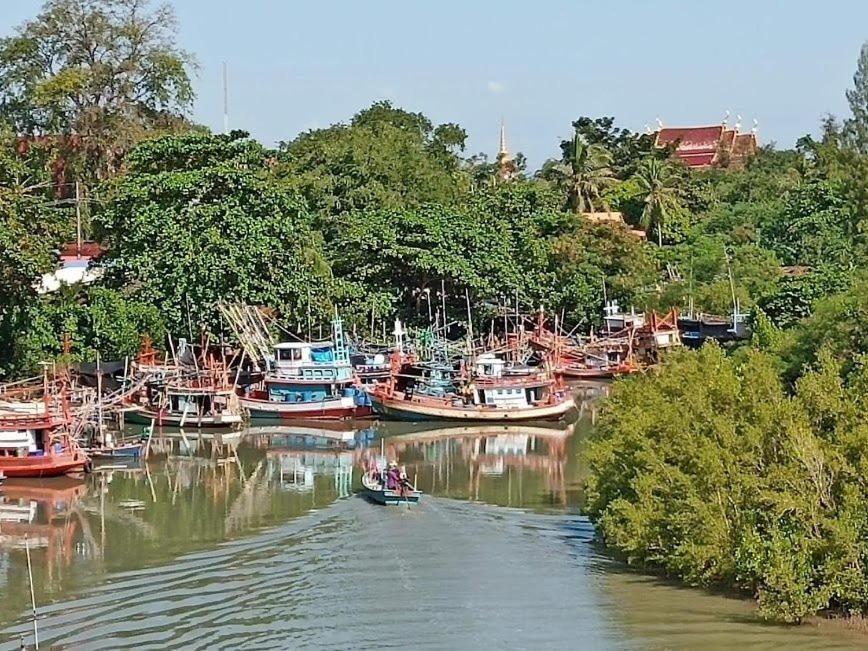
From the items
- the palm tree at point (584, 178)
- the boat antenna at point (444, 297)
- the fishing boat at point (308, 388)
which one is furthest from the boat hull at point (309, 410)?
the palm tree at point (584, 178)

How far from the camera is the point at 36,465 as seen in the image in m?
27.9

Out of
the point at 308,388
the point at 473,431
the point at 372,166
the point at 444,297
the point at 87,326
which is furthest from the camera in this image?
the point at 372,166

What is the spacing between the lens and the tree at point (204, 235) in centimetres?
4000

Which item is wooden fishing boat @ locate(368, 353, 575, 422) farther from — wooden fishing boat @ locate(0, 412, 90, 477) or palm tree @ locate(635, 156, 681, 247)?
palm tree @ locate(635, 156, 681, 247)

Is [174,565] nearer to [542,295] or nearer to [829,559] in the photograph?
[829,559]

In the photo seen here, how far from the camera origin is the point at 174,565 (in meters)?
21.1

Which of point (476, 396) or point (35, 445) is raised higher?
point (476, 396)

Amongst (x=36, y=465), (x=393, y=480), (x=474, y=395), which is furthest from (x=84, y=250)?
(x=393, y=480)

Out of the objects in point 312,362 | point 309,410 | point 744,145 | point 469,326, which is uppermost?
point 744,145

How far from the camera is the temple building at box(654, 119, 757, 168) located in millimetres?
77188

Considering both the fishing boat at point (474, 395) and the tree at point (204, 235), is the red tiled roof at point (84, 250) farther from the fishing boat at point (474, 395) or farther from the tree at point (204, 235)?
the fishing boat at point (474, 395)

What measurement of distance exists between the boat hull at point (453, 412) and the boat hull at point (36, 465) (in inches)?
449

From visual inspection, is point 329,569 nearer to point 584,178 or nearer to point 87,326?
point 87,326

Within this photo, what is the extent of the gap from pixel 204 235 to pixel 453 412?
8.74 m
